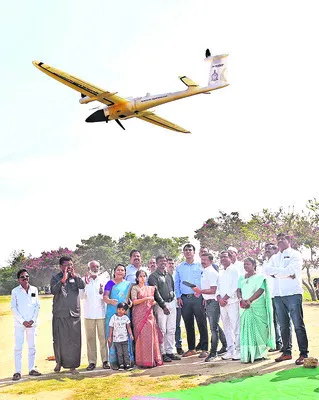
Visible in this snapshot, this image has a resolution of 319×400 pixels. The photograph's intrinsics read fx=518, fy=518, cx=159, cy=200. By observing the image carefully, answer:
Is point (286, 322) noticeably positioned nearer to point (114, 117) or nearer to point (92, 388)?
point (92, 388)

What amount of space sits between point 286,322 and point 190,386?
2.26m

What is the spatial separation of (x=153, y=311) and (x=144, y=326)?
560 millimetres

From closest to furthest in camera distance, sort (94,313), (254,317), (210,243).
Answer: (254,317), (94,313), (210,243)

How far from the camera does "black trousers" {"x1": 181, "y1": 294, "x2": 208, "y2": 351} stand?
377 inches

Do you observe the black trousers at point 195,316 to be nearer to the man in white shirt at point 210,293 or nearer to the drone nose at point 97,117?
the man in white shirt at point 210,293

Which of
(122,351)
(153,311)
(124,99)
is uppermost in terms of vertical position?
(124,99)

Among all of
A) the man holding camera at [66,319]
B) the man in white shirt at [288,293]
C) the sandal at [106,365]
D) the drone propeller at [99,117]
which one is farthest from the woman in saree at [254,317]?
the drone propeller at [99,117]

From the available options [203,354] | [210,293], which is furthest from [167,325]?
[210,293]

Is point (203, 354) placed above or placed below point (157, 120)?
below

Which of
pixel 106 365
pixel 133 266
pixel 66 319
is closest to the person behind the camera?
pixel 66 319

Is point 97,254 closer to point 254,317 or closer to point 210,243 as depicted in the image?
point 210,243

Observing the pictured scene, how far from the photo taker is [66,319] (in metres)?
8.53

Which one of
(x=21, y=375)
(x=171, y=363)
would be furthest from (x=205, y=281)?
(x=21, y=375)

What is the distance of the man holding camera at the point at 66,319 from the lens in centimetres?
848
